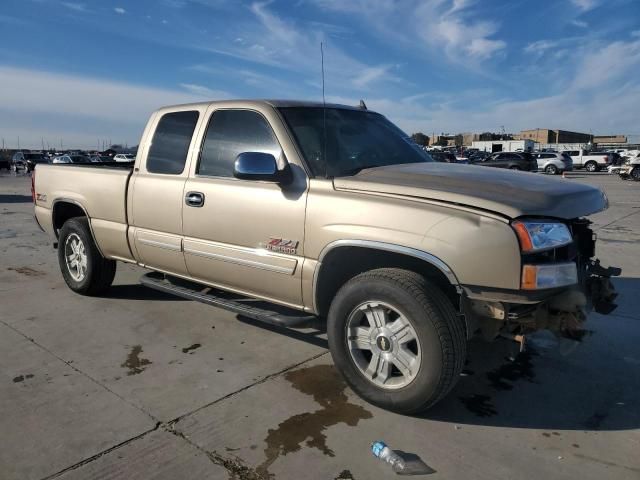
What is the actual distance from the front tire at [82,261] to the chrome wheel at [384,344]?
3114mm

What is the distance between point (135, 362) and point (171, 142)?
6.01 ft

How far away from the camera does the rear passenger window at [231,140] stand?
12.5ft

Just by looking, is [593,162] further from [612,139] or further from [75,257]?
[612,139]

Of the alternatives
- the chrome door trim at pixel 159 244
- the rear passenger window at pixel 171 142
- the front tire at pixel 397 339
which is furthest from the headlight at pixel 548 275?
the rear passenger window at pixel 171 142

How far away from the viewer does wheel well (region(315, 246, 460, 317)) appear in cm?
323

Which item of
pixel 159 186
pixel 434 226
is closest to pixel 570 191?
pixel 434 226

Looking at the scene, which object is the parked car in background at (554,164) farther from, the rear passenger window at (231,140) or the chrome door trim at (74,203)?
the rear passenger window at (231,140)

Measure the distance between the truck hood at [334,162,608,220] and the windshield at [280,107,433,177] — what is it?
228 millimetres

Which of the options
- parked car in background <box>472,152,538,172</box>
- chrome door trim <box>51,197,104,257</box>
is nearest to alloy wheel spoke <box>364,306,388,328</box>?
chrome door trim <box>51,197,104,257</box>

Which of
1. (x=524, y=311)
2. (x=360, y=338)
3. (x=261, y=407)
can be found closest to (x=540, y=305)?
(x=524, y=311)

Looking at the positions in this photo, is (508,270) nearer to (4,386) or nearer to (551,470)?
(551,470)

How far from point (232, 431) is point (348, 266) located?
49.4 inches

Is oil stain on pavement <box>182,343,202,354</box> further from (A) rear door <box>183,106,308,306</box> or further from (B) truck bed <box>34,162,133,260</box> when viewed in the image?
(B) truck bed <box>34,162,133,260</box>

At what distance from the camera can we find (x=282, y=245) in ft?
11.6
